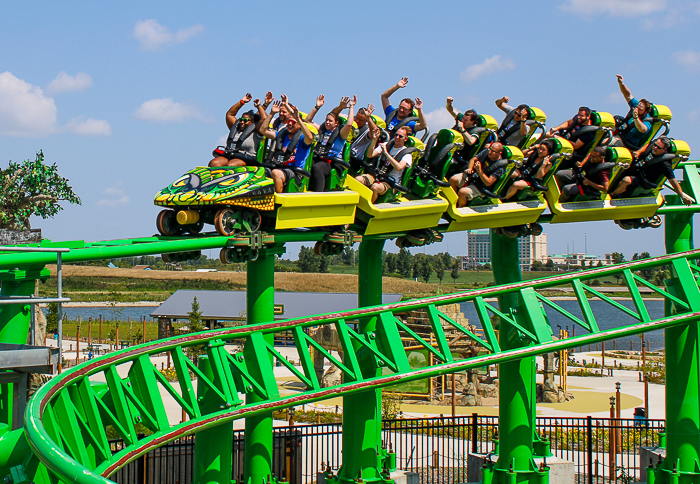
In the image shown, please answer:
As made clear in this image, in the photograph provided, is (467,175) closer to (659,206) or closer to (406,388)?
(659,206)

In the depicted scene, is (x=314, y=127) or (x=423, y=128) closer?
(x=314, y=127)

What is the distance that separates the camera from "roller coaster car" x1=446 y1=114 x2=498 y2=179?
10117 millimetres

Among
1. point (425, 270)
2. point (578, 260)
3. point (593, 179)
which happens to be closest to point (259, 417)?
point (593, 179)

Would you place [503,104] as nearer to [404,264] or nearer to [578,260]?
[404,264]

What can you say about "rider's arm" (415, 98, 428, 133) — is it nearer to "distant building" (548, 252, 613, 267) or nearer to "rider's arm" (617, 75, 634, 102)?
"rider's arm" (617, 75, 634, 102)

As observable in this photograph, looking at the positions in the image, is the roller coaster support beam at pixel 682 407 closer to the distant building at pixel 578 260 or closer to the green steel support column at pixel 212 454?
the green steel support column at pixel 212 454

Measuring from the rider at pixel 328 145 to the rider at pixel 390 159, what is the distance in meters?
0.38

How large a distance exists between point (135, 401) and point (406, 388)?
1797cm

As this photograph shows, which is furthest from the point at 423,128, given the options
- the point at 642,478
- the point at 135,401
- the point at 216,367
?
the point at 642,478

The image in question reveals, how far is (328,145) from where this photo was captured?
29.4 feet

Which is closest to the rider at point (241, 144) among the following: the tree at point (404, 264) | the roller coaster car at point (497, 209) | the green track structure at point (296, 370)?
the green track structure at point (296, 370)

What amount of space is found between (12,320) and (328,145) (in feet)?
13.4

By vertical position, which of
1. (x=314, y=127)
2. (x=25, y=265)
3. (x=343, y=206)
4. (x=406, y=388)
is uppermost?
(x=314, y=127)

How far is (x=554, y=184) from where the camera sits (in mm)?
10617
